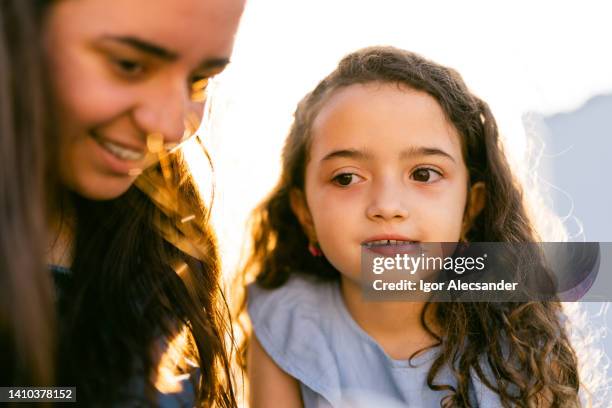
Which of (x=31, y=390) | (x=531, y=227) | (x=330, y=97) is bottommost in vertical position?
(x=31, y=390)

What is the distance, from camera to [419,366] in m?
1.42

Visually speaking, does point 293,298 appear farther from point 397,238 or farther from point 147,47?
point 147,47

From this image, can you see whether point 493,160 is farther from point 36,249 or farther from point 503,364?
point 36,249

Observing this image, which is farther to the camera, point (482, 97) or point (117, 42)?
point (482, 97)

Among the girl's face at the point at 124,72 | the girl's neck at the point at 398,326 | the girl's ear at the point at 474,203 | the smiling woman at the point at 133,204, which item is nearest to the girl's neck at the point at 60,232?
the smiling woman at the point at 133,204

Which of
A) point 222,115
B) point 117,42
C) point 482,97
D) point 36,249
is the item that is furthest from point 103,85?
point 482,97

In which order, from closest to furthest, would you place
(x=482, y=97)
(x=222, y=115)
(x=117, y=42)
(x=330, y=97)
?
(x=117, y=42)
(x=330, y=97)
(x=482, y=97)
(x=222, y=115)

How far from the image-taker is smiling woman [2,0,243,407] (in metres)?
0.91

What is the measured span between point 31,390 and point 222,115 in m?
0.88

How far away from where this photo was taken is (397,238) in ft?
4.43

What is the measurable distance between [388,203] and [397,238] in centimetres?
8

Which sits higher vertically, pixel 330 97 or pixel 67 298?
pixel 330 97

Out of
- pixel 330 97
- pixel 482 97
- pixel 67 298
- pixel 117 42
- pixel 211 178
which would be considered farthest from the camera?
pixel 482 97

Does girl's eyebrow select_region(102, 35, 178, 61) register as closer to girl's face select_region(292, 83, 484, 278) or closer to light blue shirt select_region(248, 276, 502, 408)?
girl's face select_region(292, 83, 484, 278)
